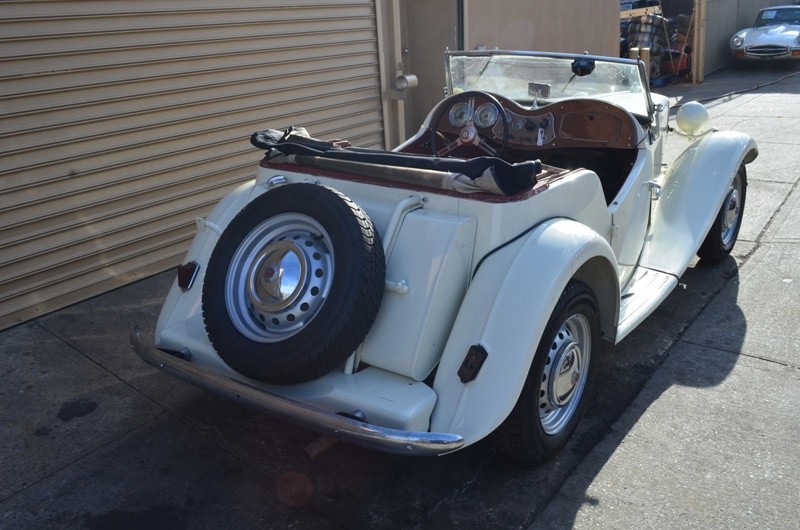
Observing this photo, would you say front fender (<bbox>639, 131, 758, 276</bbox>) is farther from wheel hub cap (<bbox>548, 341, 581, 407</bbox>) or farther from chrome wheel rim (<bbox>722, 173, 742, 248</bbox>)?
wheel hub cap (<bbox>548, 341, 581, 407</bbox>)

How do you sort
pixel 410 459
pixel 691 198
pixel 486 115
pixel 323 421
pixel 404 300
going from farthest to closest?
pixel 691 198 → pixel 486 115 → pixel 410 459 → pixel 404 300 → pixel 323 421

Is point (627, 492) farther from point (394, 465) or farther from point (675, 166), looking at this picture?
point (675, 166)

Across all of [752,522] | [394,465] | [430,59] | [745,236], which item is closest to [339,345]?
[394,465]

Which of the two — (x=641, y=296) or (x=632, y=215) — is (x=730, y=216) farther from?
(x=641, y=296)

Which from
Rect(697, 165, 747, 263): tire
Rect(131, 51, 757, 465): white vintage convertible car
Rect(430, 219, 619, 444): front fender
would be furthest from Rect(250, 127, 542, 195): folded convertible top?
Rect(697, 165, 747, 263): tire

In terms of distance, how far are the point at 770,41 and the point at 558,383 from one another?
17.3m

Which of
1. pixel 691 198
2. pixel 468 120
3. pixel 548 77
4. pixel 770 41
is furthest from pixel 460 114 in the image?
pixel 770 41

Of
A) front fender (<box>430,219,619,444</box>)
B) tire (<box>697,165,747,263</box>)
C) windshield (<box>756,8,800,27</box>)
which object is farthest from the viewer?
windshield (<box>756,8,800,27</box>)

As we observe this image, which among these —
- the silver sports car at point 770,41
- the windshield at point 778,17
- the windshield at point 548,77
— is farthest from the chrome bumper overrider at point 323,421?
the windshield at point 778,17

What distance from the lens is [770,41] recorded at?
17.4 metres

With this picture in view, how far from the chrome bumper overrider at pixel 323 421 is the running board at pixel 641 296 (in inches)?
59.1

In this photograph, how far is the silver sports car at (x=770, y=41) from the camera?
17.4 metres

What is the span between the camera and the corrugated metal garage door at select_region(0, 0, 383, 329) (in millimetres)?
4875

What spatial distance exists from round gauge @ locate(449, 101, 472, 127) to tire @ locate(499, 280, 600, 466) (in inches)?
61.3
